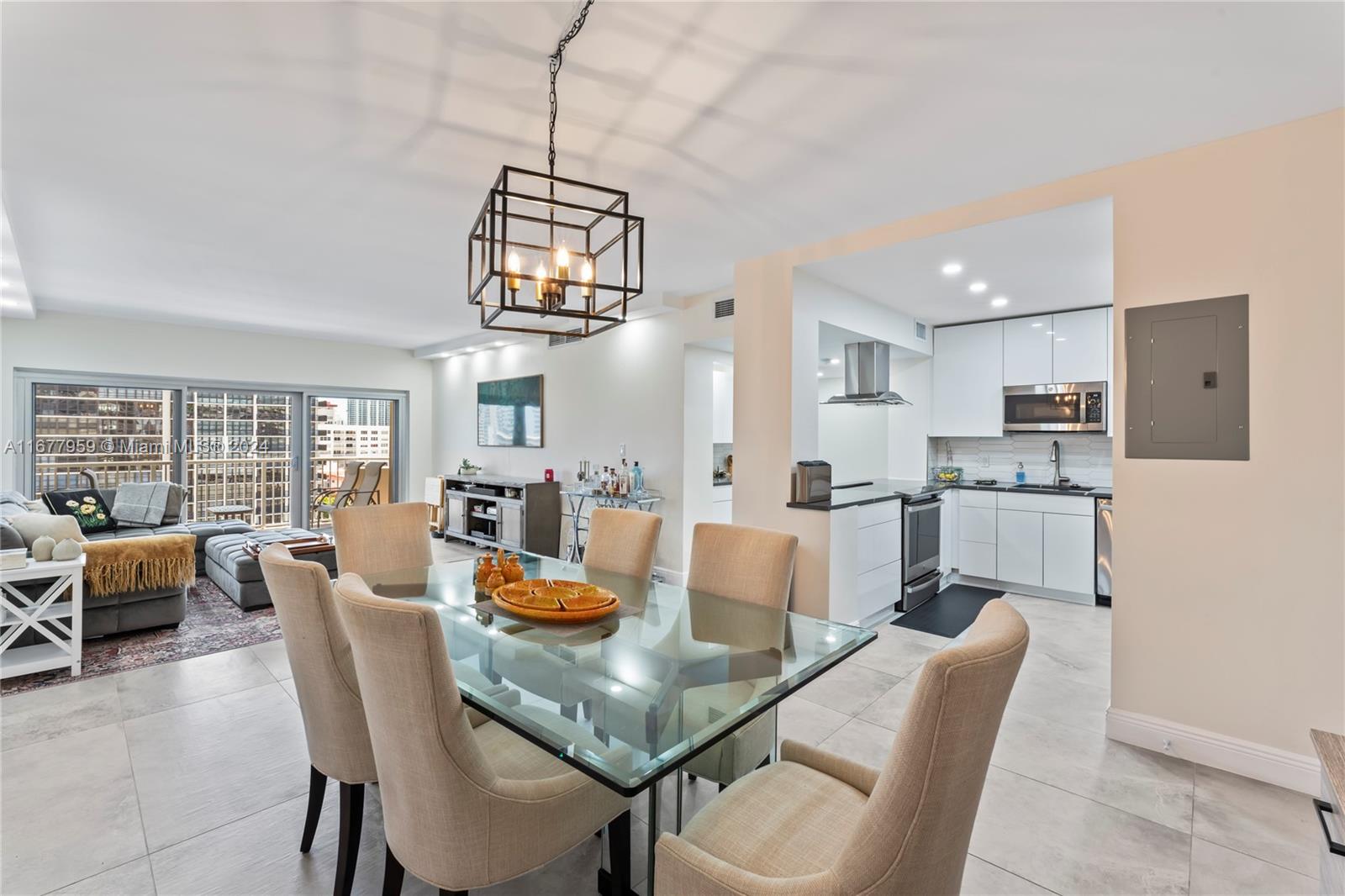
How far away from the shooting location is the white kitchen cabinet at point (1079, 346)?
4.69 m

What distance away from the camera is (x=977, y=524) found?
517cm

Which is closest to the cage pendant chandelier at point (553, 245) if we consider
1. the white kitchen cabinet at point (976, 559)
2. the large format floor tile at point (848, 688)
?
the large format floor tile at point (848, 688)

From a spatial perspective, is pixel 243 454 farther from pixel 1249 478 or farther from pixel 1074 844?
pixel 1249 478

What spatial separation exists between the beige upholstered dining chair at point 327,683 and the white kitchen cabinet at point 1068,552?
4.93 m

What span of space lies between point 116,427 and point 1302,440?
30.6 feet

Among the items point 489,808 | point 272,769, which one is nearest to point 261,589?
point 272,769

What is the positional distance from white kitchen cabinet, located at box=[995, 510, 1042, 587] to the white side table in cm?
625

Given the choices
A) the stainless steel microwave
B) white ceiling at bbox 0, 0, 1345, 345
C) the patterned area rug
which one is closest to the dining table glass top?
white ceiling at bbox 0, 0, 1345, 345

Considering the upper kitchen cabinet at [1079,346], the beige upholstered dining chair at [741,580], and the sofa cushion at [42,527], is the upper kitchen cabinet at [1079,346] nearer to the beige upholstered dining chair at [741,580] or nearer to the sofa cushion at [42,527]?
the beige upholstered dining chair at [741,580]

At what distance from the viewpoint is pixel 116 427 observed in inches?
251

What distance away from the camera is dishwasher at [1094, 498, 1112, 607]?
4.48m

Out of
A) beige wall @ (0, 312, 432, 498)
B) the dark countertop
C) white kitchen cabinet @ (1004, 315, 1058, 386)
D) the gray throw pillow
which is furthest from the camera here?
beige wall @ (0, 312, 432, 498)

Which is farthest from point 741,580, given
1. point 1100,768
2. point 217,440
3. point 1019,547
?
point 217,440

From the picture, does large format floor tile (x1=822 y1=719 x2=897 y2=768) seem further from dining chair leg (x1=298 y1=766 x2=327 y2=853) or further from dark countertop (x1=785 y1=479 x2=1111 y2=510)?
dining chair leg (x1=298 y1=766 x2=327 y2=853)
